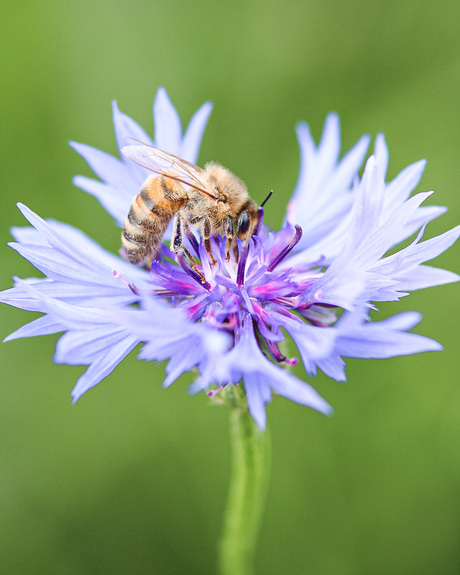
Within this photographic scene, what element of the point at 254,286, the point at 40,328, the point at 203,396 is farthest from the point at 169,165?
the point at 203,396

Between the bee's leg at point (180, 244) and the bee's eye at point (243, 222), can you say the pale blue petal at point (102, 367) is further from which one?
the bee's eye at point (243, 222)

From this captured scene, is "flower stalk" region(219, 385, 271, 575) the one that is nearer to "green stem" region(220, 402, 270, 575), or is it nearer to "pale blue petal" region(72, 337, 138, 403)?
"green stem" region(220, 402, 270, 575)

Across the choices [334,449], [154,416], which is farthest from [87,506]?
[334,449]

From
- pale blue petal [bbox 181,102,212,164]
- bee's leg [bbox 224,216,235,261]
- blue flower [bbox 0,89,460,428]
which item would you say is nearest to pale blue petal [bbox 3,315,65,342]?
blue flower [bbox 0,89,460,428]

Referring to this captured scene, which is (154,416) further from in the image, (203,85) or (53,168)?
(203,85)

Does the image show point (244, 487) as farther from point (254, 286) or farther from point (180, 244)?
point (180, 244)

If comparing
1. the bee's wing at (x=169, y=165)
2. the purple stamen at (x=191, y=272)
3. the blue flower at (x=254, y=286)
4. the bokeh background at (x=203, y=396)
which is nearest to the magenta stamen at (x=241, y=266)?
the blue flower at (x=254, y=286)
